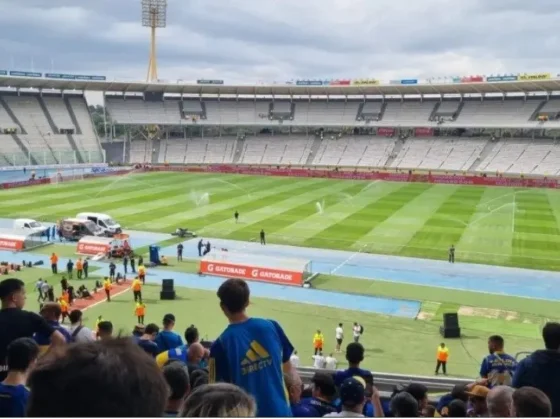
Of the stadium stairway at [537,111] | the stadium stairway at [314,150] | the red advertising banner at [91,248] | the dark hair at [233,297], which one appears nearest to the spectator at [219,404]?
the dark hair at [233,297]

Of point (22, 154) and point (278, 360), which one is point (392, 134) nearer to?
point (22, 154)

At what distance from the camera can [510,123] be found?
263 feet

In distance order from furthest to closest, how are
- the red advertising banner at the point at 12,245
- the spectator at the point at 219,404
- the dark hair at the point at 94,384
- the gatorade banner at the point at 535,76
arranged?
the gatorade banner at the point at 535,76
the red advertising banner at the point at 12,245
the spectator at the point at 219,404
the dark hair at the point at 94,384

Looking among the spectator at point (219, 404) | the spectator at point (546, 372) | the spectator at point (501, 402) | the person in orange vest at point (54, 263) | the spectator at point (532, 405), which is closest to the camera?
the spectator at point (219, 404)

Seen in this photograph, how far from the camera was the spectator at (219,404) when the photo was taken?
2453 millimetres

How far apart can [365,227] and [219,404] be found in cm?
3786

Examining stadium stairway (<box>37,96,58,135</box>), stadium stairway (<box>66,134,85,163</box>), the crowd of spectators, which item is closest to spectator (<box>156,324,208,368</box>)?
the crowd of spectators

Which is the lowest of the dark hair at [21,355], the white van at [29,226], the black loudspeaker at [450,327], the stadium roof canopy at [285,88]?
the black loudspeaker at [450,327]

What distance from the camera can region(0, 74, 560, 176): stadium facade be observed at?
78.9 m

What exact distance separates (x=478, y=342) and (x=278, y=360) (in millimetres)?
16592

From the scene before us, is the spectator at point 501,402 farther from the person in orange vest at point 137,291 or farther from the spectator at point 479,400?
the person in orange vest at point 137,291

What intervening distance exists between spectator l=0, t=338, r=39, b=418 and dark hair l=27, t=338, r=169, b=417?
2.42m

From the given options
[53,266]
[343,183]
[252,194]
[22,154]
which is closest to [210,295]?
[53,266]

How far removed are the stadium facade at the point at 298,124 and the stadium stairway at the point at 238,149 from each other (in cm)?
17
